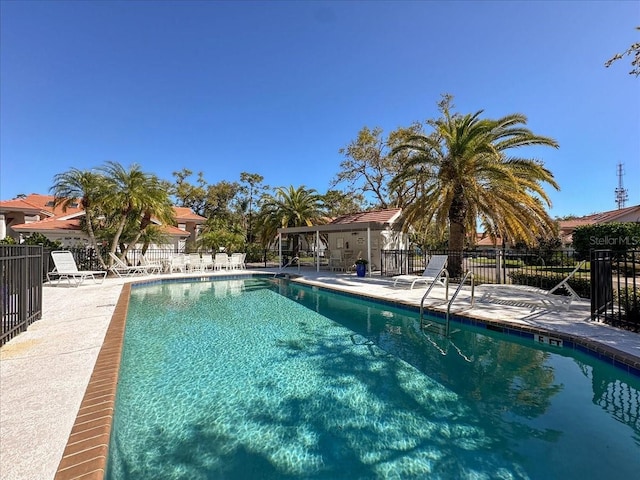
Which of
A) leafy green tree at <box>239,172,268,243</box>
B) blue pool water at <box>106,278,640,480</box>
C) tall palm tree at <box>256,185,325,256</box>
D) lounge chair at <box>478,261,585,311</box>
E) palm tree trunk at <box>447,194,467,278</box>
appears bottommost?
blue pool water at <box>106,278,640,480</box>

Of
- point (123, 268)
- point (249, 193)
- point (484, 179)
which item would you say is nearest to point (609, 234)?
point (484, 179)

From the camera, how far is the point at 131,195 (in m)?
16.7

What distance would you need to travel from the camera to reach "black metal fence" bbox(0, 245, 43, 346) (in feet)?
16.1

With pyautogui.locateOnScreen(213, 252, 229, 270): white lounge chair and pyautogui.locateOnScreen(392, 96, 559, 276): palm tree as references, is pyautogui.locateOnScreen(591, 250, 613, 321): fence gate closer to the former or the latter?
pyautogui.locateOnScreen(392, 96, 559, 276): palm tree

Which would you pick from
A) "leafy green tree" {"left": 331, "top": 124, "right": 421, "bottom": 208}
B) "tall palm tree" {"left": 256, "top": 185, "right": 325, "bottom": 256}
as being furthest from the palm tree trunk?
"tall palm tree" {"left": 256, "top": 185, "right": 325, "bottom": 256}

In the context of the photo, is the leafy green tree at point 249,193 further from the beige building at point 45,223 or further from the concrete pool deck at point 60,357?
the concrete pool deck at point 60,357

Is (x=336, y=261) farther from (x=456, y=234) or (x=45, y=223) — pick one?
(x=45, y=223)

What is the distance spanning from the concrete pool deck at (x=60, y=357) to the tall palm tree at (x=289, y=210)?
48.7 ft

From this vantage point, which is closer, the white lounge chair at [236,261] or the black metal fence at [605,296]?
the black metal fence at [605,296]

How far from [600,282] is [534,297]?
251 centimetres

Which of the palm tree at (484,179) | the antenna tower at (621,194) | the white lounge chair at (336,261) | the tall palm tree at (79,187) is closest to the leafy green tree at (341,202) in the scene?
the white lounge chair at (336,261)

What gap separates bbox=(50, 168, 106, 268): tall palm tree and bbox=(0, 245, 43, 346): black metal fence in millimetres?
11778

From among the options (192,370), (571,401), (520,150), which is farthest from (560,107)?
(192,370)

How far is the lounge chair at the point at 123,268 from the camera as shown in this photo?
16578 mm
